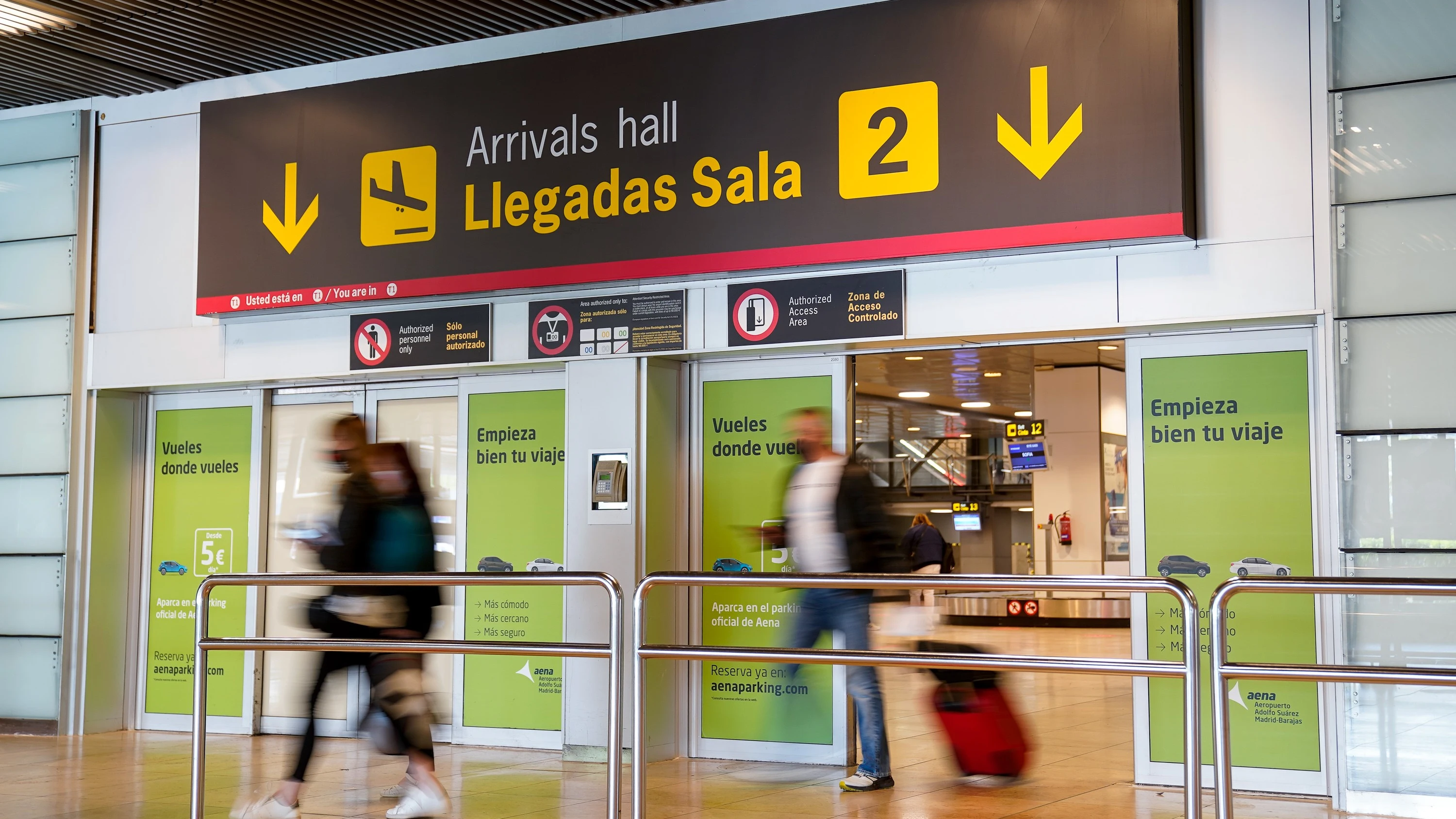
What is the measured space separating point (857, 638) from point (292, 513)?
4.70 m

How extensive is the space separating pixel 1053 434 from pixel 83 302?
13.3 meters

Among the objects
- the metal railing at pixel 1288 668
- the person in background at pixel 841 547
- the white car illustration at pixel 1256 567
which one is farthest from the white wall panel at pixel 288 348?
the metal railing at pixel 1288 668

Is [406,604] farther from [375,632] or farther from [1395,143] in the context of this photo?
[1395,143]

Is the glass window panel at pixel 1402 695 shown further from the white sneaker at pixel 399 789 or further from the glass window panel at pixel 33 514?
the glass window panel at pixel 33 514

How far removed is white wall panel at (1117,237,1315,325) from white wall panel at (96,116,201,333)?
236 inches

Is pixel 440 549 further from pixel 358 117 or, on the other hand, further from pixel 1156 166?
pixel 1156 166

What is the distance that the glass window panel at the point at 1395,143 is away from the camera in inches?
252

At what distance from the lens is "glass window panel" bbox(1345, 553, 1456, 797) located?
6.12m

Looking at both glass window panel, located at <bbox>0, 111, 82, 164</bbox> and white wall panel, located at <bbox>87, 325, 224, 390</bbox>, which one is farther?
glass window panel, located at <bbox>0, 111, 82, 164</bbox>

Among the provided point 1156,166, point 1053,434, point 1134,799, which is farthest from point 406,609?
point 1053,434

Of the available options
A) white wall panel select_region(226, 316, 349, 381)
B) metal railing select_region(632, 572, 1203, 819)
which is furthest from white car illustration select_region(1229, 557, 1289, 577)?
white wall panel select_region(226, 316, 349, 381)

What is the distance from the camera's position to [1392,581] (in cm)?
341

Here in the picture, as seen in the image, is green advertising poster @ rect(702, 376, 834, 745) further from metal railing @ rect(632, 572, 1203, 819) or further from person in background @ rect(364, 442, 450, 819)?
metal railing @ rect(632, 572, 1203, 819)

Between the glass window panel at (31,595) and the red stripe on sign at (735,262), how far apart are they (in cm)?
215
